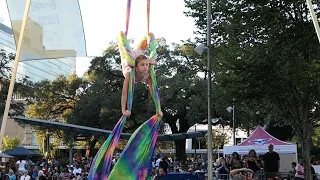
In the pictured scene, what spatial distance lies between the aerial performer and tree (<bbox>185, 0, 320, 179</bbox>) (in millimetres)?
7579

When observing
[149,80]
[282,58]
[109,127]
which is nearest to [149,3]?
[149,80]

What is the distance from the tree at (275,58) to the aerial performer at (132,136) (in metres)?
7.58

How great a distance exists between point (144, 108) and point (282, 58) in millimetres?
23383

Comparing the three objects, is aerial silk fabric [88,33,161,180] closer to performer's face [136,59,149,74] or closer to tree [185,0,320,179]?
performer's face [136,59,149,74]

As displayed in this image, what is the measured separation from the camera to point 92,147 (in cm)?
5334

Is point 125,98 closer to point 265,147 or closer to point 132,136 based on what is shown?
point 132,136

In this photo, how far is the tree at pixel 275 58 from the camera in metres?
16.9

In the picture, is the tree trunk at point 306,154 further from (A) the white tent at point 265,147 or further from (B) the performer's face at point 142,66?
(B) the performer's face at point 142,66

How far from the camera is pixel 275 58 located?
687 inches

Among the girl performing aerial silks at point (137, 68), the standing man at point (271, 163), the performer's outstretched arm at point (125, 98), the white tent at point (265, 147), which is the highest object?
the girl performing aerial silks at point (137, 68)

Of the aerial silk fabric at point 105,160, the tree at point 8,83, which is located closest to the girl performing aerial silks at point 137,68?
the aerial silk fabric at point 105,160

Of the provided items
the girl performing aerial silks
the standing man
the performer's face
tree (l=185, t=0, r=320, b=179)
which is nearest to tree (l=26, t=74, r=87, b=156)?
tree (l=185, t=0, r=320, b=179)

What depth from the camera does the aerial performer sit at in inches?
380

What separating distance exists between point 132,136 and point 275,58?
30.2 ft
